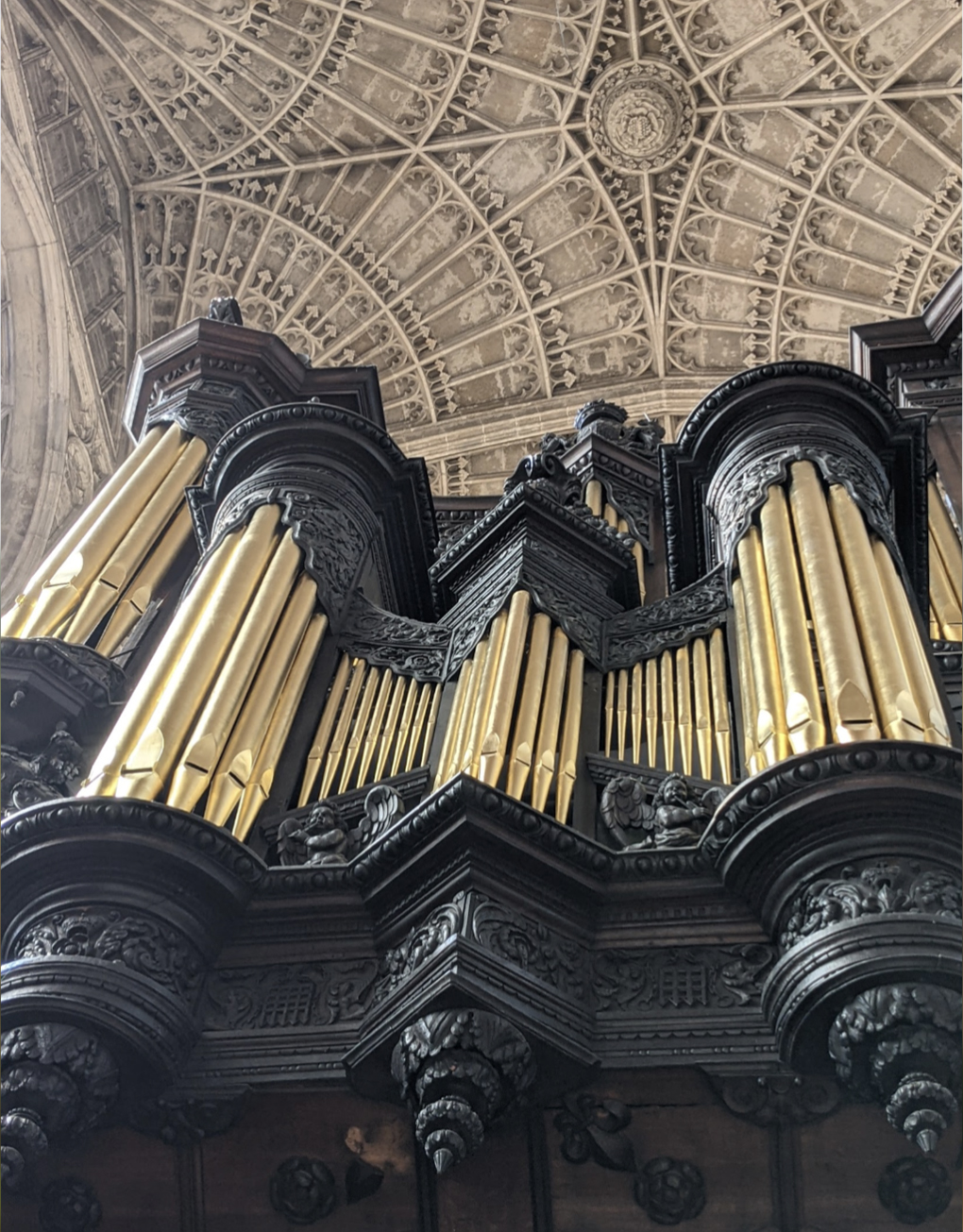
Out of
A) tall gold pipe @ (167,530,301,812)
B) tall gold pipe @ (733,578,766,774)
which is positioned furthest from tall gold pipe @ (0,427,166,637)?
tall gold pipe @ (733,578,766,774)

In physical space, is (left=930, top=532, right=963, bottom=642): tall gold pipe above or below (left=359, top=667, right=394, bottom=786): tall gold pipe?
above

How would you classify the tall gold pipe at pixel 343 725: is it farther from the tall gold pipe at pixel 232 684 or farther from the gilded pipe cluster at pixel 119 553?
→ the gilded pipe cluster at pixel 119 553

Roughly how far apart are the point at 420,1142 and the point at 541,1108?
366 mm

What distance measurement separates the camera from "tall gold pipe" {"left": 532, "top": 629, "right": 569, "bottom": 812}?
5.16 meters

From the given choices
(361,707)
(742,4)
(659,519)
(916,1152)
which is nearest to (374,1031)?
(916,1152)

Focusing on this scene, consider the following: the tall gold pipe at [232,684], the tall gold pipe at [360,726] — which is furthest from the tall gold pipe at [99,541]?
the tall gold pipe at [360,726]

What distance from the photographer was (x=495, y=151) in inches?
848

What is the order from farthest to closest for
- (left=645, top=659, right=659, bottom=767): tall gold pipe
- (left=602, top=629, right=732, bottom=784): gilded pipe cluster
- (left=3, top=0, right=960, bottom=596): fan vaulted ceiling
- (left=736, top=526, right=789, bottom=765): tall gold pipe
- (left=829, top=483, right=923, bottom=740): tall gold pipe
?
(left=3, top=0, right=960, bottom=596): fan vaulted ceiling → (left=645, top=659, right=659, bottom=767): tall gold pipe → (left=602, top=629, right=732, bottom=784): gilded pipe cluster → (left=736, top=526, right=789, bottom=765): tall gold pipe → (left=829, top=483, right=923, bottom=740): tall gold pipe

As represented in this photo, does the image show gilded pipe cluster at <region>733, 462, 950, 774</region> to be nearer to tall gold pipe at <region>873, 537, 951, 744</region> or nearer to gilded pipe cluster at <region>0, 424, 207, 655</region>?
tall gold pipe at <region>873, 537, 951, 744</region>

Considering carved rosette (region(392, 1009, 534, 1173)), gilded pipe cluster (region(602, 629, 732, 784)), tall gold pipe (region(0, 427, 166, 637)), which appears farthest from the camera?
tall gold pipe (region(0, 427, 166, 637))

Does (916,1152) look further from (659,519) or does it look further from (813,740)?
(659,519)

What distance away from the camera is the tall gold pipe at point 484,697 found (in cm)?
522

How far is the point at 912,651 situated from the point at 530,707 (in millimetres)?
1420

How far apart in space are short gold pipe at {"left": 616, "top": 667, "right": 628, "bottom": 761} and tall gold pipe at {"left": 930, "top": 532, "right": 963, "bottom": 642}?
158cm
